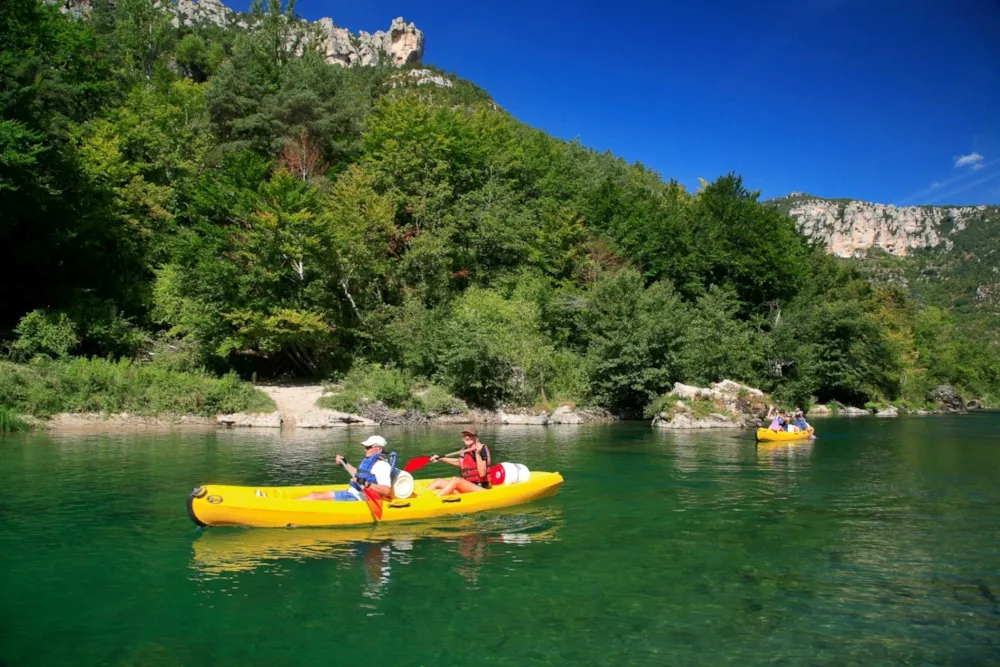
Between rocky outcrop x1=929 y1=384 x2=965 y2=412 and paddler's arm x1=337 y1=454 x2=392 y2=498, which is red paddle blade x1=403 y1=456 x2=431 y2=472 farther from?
rocky outcrop x1=929 y1=384 x2=965 y2=412

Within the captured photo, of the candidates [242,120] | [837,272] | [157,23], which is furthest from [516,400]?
[157,23]

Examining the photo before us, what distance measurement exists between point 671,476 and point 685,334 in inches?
698

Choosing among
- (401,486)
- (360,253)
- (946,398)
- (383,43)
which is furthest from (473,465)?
(383,43)

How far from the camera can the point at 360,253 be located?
30516 millimetres

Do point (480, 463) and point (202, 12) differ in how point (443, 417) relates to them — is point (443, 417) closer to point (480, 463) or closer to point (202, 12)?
point (480, 463)

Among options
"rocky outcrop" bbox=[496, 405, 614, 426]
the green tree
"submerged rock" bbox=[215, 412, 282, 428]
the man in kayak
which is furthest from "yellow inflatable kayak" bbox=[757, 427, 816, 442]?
"submerged rock" bbox=[215, 412, 282, 428]

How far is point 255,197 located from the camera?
91.2 ft

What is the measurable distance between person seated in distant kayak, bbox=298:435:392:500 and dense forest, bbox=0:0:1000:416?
56.3 feet

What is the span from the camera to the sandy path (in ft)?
85.4

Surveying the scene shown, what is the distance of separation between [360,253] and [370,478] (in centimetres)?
2186

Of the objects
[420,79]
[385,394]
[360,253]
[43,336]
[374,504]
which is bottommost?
[374,504]

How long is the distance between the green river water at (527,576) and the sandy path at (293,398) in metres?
11.2

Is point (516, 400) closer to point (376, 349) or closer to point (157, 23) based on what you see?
point (376, 349)

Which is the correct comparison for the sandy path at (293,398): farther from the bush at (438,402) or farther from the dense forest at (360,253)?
the bush at (438,402)
